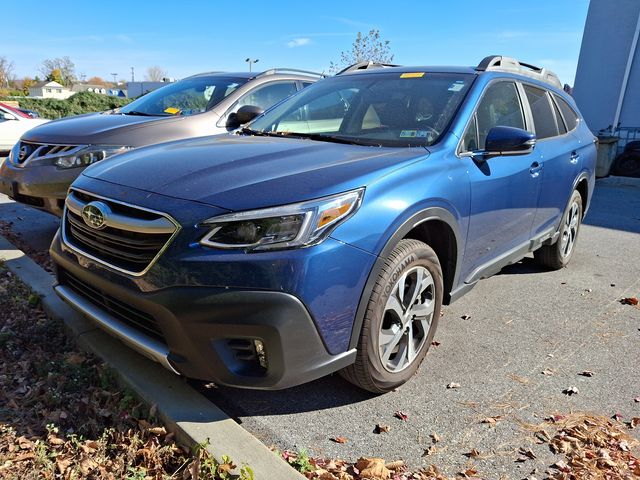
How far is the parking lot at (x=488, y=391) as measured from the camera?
2424 millimetres

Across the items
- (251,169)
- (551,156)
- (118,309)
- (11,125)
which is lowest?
(11,125)

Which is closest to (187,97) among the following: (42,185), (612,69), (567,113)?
(42,185)

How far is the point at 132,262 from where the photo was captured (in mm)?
2318

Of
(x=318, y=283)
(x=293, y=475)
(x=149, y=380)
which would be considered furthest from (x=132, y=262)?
(x=293, y=475)

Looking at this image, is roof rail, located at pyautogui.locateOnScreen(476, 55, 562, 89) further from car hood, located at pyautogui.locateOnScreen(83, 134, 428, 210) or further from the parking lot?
the parking lot

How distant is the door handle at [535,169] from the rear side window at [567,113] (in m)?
1.18

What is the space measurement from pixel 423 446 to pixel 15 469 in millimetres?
1783

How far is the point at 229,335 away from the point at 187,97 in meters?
4.21

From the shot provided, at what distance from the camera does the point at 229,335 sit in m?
2.13

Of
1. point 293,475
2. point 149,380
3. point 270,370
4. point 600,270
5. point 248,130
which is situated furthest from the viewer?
point 600,270

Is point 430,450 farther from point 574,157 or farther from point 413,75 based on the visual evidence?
point 574,157

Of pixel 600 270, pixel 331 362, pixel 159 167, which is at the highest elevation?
pixel 159 167

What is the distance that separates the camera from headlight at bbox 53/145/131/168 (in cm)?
440

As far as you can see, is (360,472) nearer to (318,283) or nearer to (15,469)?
(318,283)
